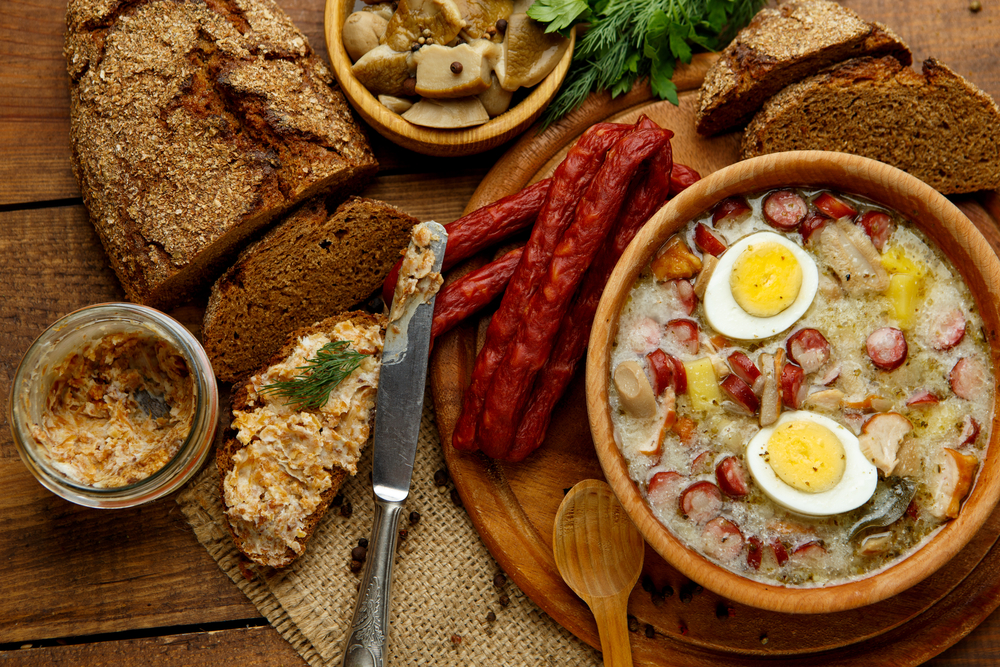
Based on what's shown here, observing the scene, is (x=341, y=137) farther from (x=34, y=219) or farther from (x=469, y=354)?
(x=34, y=219)

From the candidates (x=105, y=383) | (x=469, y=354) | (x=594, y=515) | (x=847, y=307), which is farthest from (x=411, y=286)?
(x=847, y=307)

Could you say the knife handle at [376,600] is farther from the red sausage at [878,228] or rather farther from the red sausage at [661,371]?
the red sausage at [878,228]

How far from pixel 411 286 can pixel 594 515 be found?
1199 millimetres

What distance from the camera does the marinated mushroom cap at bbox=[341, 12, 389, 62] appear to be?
2930mm

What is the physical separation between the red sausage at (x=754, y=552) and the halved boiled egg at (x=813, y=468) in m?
0.17

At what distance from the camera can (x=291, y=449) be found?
280 cm

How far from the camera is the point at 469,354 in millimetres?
3066

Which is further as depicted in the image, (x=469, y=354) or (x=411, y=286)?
(x=469, y=354)

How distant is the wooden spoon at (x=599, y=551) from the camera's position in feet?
9.20

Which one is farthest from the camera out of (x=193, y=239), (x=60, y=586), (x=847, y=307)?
(x=60, y=586)

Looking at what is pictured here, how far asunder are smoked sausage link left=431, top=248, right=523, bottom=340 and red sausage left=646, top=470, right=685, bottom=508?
1020 millimetres

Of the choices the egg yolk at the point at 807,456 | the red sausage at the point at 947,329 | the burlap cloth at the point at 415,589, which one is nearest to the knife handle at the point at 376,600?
the burlap cloth at the point at 415,589

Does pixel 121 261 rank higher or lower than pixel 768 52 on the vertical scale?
lower

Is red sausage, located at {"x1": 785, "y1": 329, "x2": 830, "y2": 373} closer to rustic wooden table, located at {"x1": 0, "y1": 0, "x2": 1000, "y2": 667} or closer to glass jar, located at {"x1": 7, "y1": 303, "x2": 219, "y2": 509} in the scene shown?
rustic wooden table, located at {"x1": 0, "y1": 0, "x2": 1000, "y2": 667}
